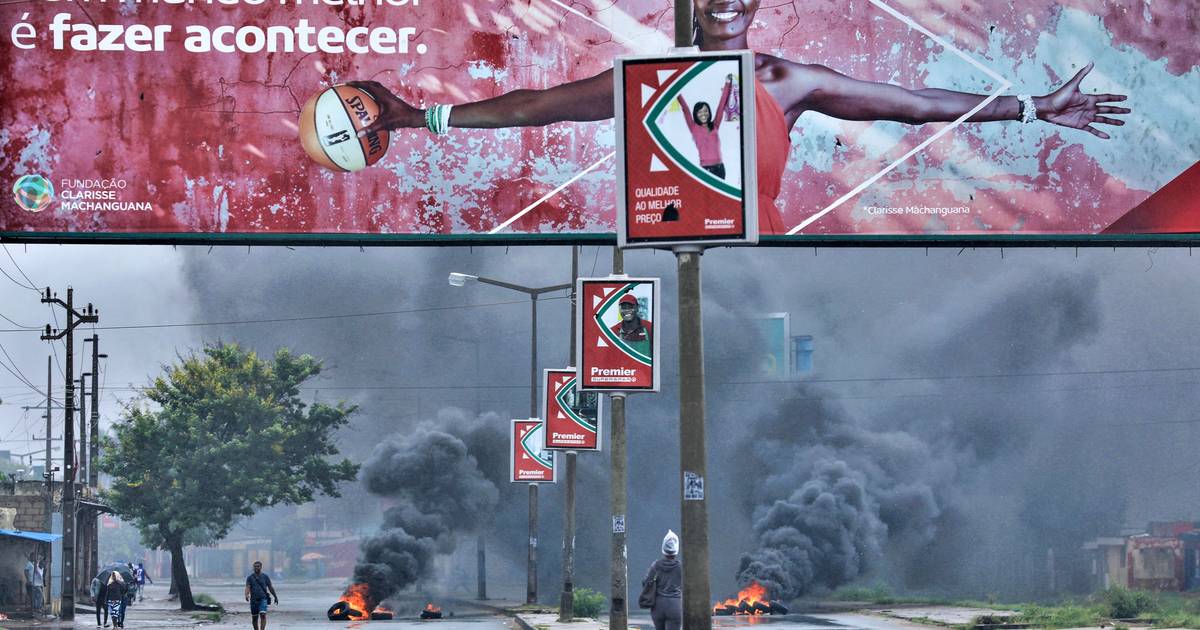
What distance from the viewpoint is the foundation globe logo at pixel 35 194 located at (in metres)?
24.0

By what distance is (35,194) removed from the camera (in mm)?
24047

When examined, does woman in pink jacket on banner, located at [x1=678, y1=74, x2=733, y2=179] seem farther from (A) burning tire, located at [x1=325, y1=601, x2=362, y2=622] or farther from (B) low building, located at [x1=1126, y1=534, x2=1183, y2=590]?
(B) low building, located at [x1=1126, y1=534, x2=1183, y2=590]

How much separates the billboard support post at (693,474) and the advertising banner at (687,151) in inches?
13.5

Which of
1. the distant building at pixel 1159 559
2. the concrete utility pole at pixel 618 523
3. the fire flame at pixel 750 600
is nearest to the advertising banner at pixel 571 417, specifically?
the concrete utility pole at pixel 618 523

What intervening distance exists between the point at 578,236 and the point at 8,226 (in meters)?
8.73

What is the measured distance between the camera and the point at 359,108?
960 inches

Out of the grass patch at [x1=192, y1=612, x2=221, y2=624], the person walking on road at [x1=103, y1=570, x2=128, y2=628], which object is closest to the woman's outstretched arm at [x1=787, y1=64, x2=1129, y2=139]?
the person walking on road at [x1=103, y1=570, x2=128, y2=628]

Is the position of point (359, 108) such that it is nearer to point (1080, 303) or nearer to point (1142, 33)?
point (1142, 33)

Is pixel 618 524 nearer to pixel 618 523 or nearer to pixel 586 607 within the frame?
pixel 618 523

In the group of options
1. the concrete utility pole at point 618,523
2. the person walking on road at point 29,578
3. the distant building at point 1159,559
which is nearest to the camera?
the concrete utility pole at point 618,523

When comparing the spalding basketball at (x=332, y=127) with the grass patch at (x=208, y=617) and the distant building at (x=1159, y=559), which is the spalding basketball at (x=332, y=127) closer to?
the grass patch at (x=208, y=617)

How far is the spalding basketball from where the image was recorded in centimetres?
2431

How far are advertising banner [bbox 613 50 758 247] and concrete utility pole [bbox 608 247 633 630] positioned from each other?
1222cm

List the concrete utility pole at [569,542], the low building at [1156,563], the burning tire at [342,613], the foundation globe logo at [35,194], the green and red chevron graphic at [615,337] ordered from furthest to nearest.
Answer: the low building at [1156,563] → the burning tire at [342,613] → the concrete utility pole at [569,542] → the foundation globe logo at [35,194] → the green and red chevron graphic at [615,337]
